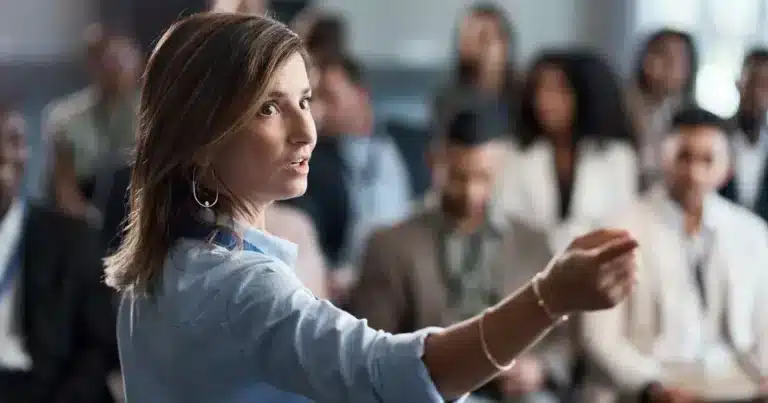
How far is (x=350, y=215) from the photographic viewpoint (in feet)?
7.00

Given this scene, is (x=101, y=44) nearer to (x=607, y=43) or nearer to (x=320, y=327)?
(x=607, y=43)

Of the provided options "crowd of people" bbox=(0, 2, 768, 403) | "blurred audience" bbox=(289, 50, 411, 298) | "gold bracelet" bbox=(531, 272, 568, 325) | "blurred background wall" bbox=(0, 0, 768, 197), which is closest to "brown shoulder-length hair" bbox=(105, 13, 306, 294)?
"gold bracelet" bbox=(531, 272, 568, 325)

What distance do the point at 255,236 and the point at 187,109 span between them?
9 centimetres

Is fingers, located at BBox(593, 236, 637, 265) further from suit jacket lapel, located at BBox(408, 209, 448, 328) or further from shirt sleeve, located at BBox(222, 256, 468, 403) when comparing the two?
suit jacket lapel, located at BBox(408, 209, 448, 328)

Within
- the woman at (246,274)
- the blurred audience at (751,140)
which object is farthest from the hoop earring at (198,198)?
the blurred audience at (751,140)

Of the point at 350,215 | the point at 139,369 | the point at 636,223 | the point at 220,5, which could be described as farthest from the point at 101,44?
the point at 139,369

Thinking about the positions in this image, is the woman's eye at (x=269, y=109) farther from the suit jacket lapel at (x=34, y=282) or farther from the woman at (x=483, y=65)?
the woman at (x=483, y=65)

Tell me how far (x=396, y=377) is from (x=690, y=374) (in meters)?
Result: 1.07

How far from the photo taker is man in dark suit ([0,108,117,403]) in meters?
1.59

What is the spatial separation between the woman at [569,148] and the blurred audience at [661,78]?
3.5 inches

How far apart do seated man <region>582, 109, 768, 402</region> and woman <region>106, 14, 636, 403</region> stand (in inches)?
35.7

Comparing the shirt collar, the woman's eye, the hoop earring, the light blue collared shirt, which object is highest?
the woman's eye

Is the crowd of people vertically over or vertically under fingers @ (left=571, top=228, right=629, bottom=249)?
under

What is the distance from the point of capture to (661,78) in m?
2.25
